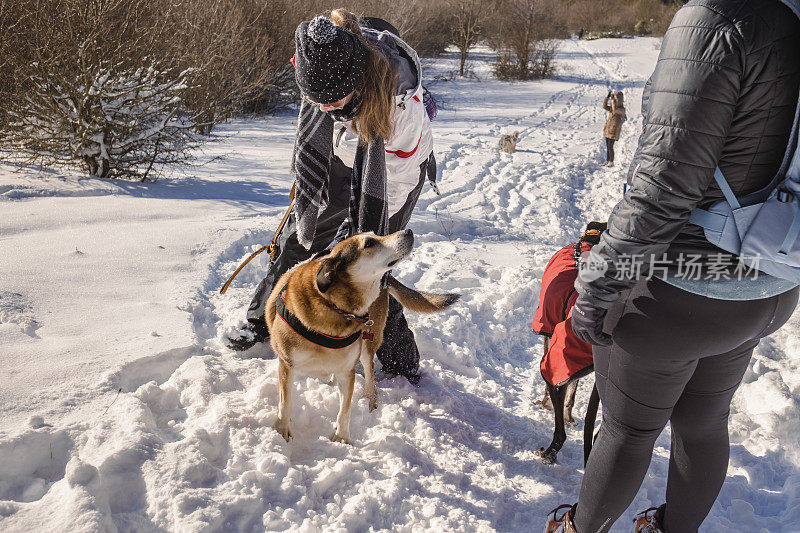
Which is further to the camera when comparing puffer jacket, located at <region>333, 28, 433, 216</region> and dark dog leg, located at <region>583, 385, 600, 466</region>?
dark dog leg, located at <region>583, 385, 600, 466</region>

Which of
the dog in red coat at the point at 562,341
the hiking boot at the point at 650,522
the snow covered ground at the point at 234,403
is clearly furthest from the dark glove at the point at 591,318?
the snow covered ground at the point at 234,403

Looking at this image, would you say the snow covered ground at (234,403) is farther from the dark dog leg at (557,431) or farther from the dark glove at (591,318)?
the dark glove at (591,318)

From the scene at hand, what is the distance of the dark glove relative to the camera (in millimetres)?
1600

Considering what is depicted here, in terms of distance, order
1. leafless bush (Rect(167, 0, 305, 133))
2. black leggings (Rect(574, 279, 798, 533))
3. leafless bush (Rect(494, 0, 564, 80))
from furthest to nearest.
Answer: leafless bush (Rect(494, 0, 564, 80)), leafless bush (Rect(167, 0, 305, 133)), black leggings (Rect(574, 279, 798, 533))

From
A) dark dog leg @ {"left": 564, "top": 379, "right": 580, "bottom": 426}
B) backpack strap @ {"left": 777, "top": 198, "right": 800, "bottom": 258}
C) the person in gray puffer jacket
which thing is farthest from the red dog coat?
backpack strap @ {"left": 777, "top": 198, "right": 800, "bottom": 258}

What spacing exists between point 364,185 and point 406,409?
1354 millimetres

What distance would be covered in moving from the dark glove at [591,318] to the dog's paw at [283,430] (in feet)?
5.58

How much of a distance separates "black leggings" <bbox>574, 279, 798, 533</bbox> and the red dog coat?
2.58 ft

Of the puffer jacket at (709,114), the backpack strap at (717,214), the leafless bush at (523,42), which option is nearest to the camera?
the puffer jacket at (709,114)

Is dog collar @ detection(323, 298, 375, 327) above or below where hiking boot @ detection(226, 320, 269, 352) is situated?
above

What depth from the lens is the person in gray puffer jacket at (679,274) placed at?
129 cm

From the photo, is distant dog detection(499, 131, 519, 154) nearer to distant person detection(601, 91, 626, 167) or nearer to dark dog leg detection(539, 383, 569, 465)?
distant person detection(601, 91, 626, 167)

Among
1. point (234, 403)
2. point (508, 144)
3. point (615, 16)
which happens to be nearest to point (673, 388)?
point (234, 403)

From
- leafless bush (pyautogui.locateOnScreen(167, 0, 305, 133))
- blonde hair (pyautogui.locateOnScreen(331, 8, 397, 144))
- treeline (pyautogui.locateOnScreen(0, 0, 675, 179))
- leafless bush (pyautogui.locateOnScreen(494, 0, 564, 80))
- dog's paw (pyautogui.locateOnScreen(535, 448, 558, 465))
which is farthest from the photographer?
leafless bush (pyautogui.locateOnScreen(494, 0, 564, 80))
